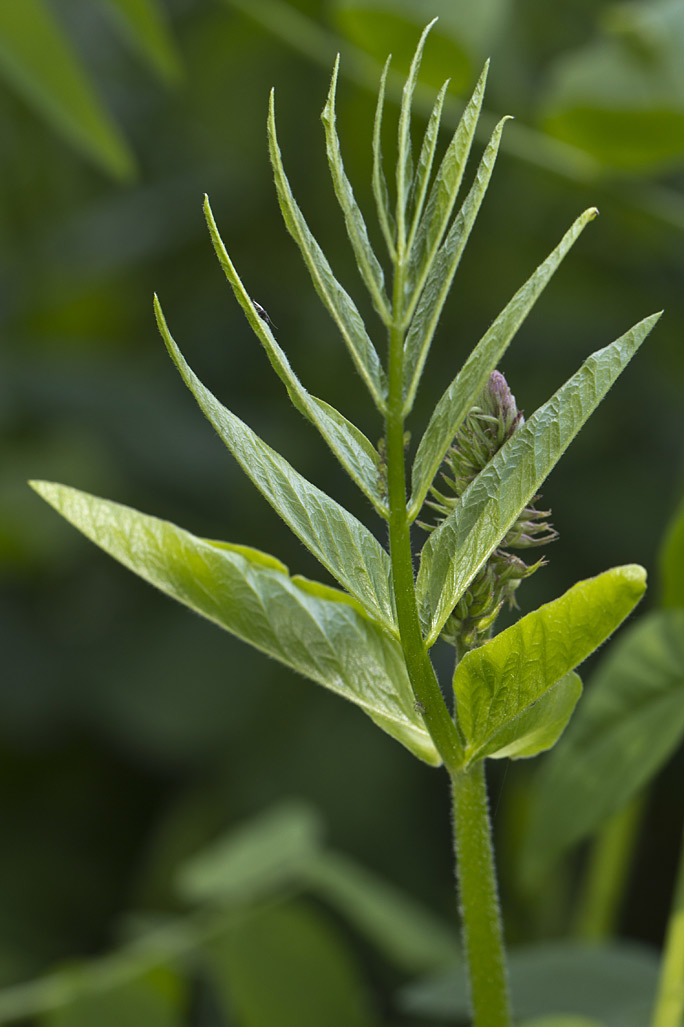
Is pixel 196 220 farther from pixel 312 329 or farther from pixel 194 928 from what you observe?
pixel 194 928

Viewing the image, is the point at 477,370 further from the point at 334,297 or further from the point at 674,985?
the point at 674,985

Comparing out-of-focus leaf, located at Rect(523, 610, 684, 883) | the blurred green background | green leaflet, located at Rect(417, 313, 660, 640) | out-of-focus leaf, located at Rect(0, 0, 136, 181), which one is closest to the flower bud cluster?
green leaflet, located at Rect(417, 313, 660, 640)

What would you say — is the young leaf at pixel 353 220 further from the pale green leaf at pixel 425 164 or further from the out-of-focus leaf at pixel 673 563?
the out-of-focus leaf at pixel 673 563

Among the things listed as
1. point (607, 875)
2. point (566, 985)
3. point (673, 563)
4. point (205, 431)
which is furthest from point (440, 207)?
point (205, 431)

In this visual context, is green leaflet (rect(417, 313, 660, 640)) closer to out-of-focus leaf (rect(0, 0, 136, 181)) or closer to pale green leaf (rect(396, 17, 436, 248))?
pale green leaf (rect(396, 17, 436, 248))

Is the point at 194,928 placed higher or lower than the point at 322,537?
lower

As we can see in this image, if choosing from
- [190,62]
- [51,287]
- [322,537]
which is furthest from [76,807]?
[322,537]

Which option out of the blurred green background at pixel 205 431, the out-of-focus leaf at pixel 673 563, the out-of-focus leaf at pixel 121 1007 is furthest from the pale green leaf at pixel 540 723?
the blurred green background at pixel 205 431
